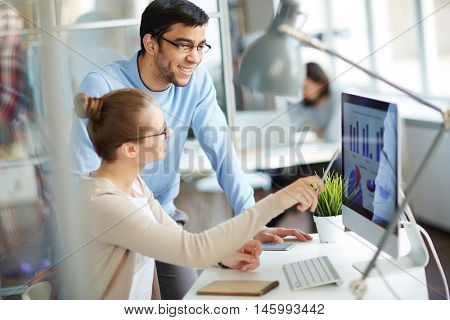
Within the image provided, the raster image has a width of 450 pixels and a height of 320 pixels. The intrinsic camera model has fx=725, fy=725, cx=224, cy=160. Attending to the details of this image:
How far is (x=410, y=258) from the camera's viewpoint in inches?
55.0

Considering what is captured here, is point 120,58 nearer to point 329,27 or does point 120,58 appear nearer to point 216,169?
point 216,169

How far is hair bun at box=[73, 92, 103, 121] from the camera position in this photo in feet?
4.71

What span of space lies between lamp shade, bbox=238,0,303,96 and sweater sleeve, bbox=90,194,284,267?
28 cm

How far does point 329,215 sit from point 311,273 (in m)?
0.24

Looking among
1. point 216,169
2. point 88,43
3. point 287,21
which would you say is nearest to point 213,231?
point 216,169

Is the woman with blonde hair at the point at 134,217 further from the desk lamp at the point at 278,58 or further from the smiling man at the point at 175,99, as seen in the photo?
the desk lamp at the point at 278,58

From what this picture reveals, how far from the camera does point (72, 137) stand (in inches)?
61.8

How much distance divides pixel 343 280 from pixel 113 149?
1.68ft

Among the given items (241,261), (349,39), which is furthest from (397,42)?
(241,261)

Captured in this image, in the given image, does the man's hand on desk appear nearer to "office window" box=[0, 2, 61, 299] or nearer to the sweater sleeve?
the sweater sleeve

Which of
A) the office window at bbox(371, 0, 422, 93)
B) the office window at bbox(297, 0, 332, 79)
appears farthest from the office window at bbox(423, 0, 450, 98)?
the office window at bbox(297, 0, 332, 79)

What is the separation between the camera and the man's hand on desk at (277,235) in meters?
1.65

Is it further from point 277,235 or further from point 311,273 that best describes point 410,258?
point 277,235

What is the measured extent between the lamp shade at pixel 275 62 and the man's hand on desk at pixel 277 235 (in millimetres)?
321
